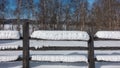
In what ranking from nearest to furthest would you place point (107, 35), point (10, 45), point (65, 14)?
point (107, 35)
point (10, 45)
point (65, 14)

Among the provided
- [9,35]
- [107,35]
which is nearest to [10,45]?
[9,35]

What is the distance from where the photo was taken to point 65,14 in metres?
41.3

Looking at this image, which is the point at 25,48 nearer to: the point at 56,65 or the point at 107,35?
the point at 56,65

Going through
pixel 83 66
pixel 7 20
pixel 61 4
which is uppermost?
pixel 61 4

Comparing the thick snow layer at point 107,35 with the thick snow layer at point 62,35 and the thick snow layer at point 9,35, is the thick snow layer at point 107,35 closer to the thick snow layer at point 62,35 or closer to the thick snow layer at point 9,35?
the thick snow layer at point 62,35

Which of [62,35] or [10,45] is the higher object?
[62,35]

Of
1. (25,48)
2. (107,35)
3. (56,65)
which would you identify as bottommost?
(56,65)

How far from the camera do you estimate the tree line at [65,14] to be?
126ft

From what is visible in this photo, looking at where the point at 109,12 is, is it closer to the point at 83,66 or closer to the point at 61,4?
the point at 61,4

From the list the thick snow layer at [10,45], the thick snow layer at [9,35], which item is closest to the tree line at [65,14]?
the thick snow layer at [10,45]

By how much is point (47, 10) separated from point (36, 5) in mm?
1855

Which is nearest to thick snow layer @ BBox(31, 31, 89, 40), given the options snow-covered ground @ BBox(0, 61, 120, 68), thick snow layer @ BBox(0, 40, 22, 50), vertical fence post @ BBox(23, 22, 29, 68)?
vertical fence post @ BBox(23, 22, 29, 68)

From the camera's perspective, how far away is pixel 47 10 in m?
39.7

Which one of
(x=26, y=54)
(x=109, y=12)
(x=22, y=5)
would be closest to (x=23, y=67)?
(x=26, y=54)
